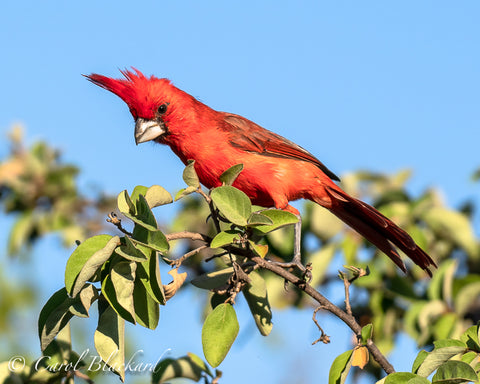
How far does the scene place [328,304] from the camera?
233 cm

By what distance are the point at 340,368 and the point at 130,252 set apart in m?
0.83

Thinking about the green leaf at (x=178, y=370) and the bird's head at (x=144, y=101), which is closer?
the green leaf at (x=178, y=370)

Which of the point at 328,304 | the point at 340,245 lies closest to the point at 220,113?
the point at 340,245

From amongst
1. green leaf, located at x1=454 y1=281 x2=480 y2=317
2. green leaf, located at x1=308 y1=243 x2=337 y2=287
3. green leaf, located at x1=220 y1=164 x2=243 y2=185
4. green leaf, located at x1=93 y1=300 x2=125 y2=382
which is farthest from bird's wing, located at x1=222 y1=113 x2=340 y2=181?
green leaf, located at x1=93 y1=300 x2=125 y2=382

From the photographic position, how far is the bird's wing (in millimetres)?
4117

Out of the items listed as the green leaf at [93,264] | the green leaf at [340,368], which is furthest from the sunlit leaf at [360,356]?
the green leaf at [93,264]

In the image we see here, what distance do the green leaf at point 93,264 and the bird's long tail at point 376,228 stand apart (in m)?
2.18

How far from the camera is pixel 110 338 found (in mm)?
2250

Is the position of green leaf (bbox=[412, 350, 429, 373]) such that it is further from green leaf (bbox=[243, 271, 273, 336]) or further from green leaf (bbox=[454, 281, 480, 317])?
green leaf (bbox=[454, 281, 480, 317])

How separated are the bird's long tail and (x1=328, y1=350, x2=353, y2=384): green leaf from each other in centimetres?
159

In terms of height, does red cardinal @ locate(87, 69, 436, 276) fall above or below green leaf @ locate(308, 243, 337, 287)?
above

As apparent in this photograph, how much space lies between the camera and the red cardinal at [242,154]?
3861mm

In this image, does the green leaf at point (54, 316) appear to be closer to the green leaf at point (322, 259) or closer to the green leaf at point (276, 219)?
the green leaf at point (276, 219)

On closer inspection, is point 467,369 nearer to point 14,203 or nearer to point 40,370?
point 40,370
